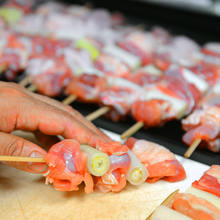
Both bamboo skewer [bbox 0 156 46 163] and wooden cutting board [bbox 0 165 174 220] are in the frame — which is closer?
bamboo skewer [bbox 0 156 46 163]

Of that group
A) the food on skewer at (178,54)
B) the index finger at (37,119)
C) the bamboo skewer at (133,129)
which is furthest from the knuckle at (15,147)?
the food on skewer at (178,54)

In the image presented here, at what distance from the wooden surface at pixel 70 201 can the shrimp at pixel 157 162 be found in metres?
0.09

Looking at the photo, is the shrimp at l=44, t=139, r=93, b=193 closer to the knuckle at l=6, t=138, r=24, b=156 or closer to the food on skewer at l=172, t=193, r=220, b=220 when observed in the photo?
the knuckle at l=6, t=138, r=24, b=156

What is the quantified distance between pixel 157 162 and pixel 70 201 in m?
0.66

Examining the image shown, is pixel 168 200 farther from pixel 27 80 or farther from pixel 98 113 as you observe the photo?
pixel 27 80

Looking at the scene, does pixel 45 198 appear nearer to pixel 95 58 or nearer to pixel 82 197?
pixel 82 197

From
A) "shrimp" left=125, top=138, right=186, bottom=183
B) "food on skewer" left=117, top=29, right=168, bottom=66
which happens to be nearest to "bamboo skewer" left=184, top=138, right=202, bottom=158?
"shrimp" left=125, top=138, right=186, bottom=183

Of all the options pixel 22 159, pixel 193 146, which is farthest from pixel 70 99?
pixel 22 159

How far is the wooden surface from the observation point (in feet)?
7.56

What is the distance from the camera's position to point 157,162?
2.50 m

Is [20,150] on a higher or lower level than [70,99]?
higher

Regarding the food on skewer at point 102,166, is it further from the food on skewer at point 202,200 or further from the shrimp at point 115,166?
the food on skewer at point 202,200

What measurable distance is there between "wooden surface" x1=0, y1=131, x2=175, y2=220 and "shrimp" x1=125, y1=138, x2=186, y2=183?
0.28 feet

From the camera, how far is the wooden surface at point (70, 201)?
7.56ft
